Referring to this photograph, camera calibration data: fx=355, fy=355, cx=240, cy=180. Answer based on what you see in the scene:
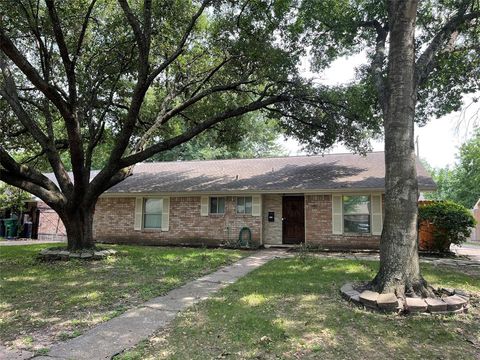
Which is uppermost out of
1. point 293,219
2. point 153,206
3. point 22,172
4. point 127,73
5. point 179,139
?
point 127,73

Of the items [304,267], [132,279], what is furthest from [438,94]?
[132,279]

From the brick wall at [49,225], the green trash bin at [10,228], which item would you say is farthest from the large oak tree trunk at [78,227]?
the green trash bin at [10,228]

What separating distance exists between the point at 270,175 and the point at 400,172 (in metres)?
10.5

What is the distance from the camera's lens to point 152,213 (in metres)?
16.8

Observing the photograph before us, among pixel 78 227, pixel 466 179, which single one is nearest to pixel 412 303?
pixel 78 227

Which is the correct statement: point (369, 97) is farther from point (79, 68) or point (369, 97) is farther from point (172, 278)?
point (79, 68)

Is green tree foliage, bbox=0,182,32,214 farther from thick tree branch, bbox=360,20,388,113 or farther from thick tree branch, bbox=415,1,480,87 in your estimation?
thick tree branch, bbox=415,1,480,87

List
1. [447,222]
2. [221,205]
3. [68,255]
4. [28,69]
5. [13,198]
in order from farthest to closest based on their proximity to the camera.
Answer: [13,198], [221,205], [447,222], [68,255], [28,69]

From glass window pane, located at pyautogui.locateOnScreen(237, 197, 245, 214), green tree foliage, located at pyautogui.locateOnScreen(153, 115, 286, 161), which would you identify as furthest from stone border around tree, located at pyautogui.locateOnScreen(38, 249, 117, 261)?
green tree foliage, located at pyautogui.locateOnScreen(153, 115, 286, 161)

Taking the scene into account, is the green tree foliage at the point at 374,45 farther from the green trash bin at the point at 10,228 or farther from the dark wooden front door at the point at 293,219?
the green trash bin at the point at 10,228

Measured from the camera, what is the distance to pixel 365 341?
4227 millimetres

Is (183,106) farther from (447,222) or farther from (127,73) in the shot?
(447,222)

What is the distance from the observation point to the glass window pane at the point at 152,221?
16.7 meters

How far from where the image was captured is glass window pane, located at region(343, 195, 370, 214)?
13.9m
